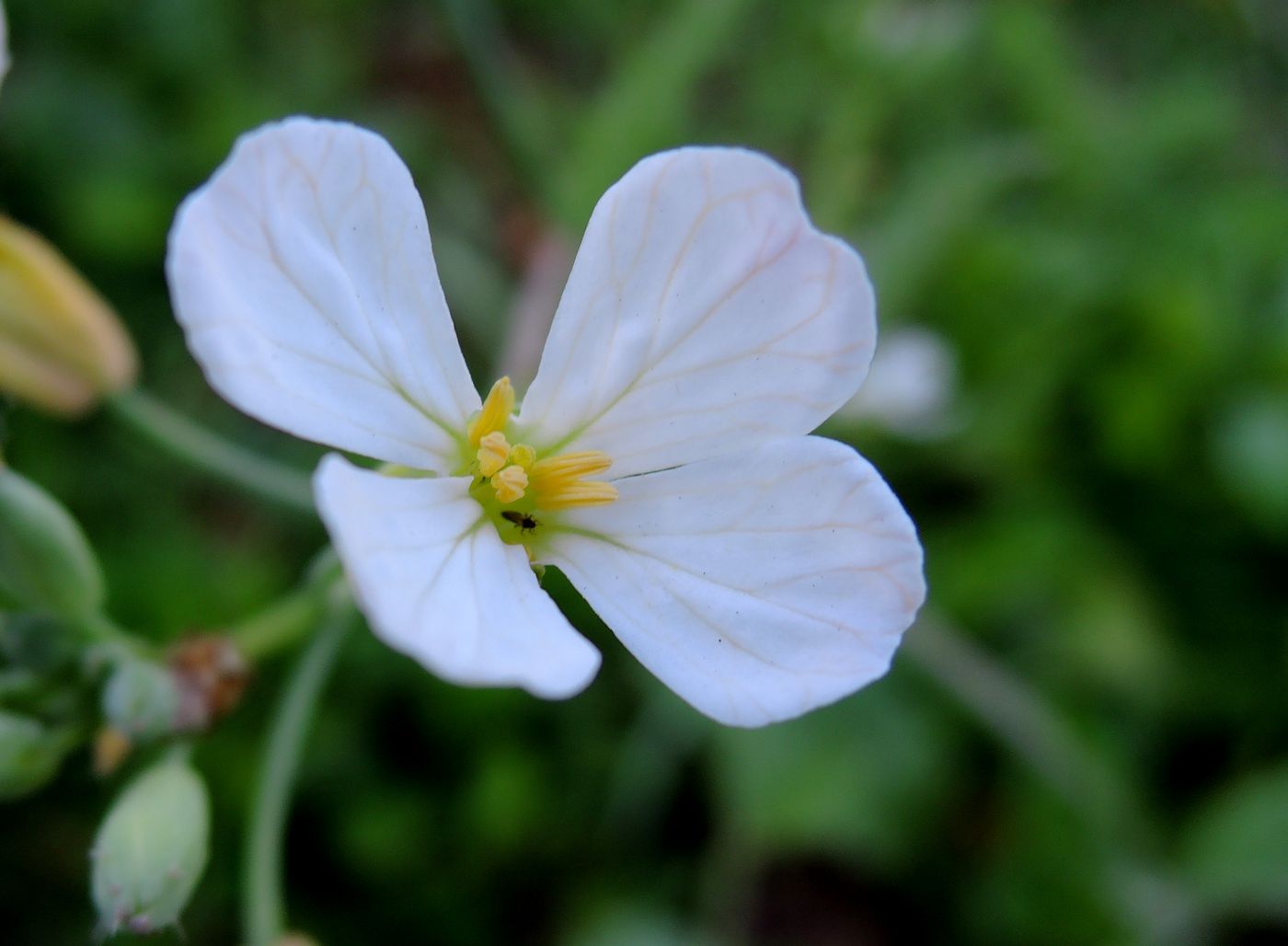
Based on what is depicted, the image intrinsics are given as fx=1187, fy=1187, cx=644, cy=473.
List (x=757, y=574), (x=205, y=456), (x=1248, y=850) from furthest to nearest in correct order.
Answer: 1. (x=1248, y=850)
2. (x=205, y=456)
3. (x=757, y=574)

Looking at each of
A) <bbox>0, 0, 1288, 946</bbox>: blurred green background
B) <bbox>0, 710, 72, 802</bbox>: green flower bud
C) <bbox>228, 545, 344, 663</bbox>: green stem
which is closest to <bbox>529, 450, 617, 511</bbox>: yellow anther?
<bbox>228, 545, 344, 663</bbox>: green stem

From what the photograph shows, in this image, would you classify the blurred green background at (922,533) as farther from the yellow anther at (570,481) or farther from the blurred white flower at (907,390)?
the yellow anther at (570,481)

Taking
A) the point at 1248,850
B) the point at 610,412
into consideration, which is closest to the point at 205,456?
the point at 610,412

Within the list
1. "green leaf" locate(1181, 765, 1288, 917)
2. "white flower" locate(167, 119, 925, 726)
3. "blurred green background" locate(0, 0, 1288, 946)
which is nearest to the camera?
"white flower" locate(167, 119, 925, 726)

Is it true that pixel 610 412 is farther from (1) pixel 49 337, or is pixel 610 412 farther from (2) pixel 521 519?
(1) pixel 49 337

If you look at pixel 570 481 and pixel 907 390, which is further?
pixel 907 390

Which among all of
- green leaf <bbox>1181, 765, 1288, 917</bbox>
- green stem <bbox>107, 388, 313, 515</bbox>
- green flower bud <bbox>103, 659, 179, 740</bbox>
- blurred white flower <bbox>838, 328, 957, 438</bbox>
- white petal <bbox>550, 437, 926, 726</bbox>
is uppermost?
white petal <bbox>550, 437, 926, 726</bbox>

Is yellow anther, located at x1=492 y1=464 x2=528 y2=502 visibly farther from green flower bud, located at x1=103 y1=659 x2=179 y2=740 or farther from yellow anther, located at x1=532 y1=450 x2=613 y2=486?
green flower bud, located at x1=103 y1=659 x2=179 y2=740
